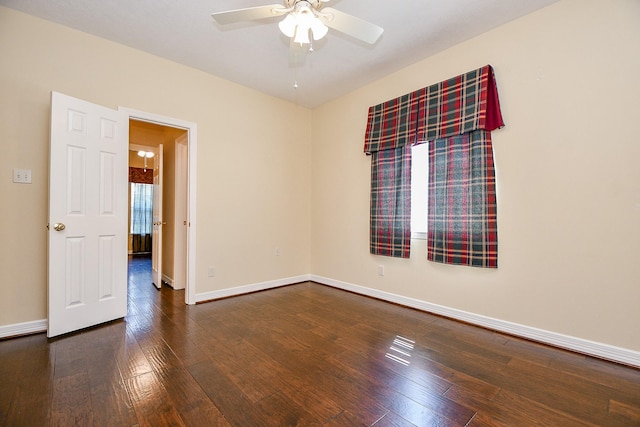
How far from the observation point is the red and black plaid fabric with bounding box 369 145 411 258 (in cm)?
325

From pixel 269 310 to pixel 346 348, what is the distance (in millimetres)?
1180

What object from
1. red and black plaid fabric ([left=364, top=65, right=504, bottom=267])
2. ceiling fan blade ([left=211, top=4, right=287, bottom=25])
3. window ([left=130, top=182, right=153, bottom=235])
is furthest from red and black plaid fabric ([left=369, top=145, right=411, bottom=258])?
window ([left=130, top=182, right=153, bottom=235])

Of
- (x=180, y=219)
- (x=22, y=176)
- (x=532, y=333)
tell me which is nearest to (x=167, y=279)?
(x=180, y=219)

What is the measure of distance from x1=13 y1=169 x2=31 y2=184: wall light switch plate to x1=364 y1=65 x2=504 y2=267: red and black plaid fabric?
343 cm

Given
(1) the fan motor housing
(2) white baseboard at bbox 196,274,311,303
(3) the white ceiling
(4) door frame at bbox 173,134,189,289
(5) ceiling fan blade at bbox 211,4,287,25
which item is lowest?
(2) white baseboard at bbox 196,274,311,303

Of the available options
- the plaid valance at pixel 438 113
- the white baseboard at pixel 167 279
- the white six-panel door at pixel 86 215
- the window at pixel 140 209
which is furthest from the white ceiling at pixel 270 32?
the window at pixel 140 209

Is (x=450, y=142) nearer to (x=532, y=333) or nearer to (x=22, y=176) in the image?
(x=532, y=333)

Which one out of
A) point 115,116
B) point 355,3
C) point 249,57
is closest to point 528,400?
point 355,3

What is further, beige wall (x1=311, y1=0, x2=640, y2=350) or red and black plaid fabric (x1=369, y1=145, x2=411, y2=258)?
red and black plaid fabric (x1=369, y1=145, x2=411, y2=258)

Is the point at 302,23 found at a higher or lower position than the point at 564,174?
higher

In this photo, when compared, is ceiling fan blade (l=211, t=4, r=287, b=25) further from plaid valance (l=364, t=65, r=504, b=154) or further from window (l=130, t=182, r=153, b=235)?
window (l=130, t=182, r=153, b=235)

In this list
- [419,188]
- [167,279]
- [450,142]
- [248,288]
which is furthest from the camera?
[167,279]

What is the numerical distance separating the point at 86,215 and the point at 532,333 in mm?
4067

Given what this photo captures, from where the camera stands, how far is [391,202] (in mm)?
3377
